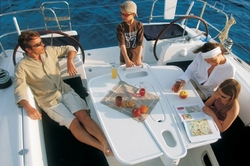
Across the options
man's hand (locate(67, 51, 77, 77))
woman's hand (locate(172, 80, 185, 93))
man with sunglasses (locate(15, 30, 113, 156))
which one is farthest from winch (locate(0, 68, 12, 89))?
woman's hand (locate(172, 80, 185, 93))

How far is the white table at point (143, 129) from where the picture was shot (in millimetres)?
1448

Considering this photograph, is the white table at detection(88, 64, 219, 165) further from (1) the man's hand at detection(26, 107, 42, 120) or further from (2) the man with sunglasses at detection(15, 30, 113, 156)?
(1) the man's hand at detection(26, 107, 42, 120)

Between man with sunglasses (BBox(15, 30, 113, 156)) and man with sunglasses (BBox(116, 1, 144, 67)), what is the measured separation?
25.7 inches

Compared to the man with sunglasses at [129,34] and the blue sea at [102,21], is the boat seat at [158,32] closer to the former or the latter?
the man with sunglasses at [129,34]

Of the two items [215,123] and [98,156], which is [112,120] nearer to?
[98,156]

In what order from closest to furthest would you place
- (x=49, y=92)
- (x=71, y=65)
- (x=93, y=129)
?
(x=93, y=129)
(x=49, y=92)
(x=71, y=65)

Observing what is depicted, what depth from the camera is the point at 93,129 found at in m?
1.87

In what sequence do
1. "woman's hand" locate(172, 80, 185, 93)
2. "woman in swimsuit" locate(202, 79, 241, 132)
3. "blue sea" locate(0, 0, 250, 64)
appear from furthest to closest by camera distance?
"blue sea" locate(0, 0, 250, 64) → "woman's hand" locate(172, 80, 185, 93) → "woman in swimsuit" locate(202, 79, 241, 132)

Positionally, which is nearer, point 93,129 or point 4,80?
point 93,129

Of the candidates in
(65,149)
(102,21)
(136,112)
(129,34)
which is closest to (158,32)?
(129,34)

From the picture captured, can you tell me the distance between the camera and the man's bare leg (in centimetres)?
165

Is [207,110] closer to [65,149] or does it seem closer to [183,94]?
[183,94]

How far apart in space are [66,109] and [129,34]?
1205 millimetres

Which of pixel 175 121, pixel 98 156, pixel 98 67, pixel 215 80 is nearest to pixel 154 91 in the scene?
pixel 175 121
